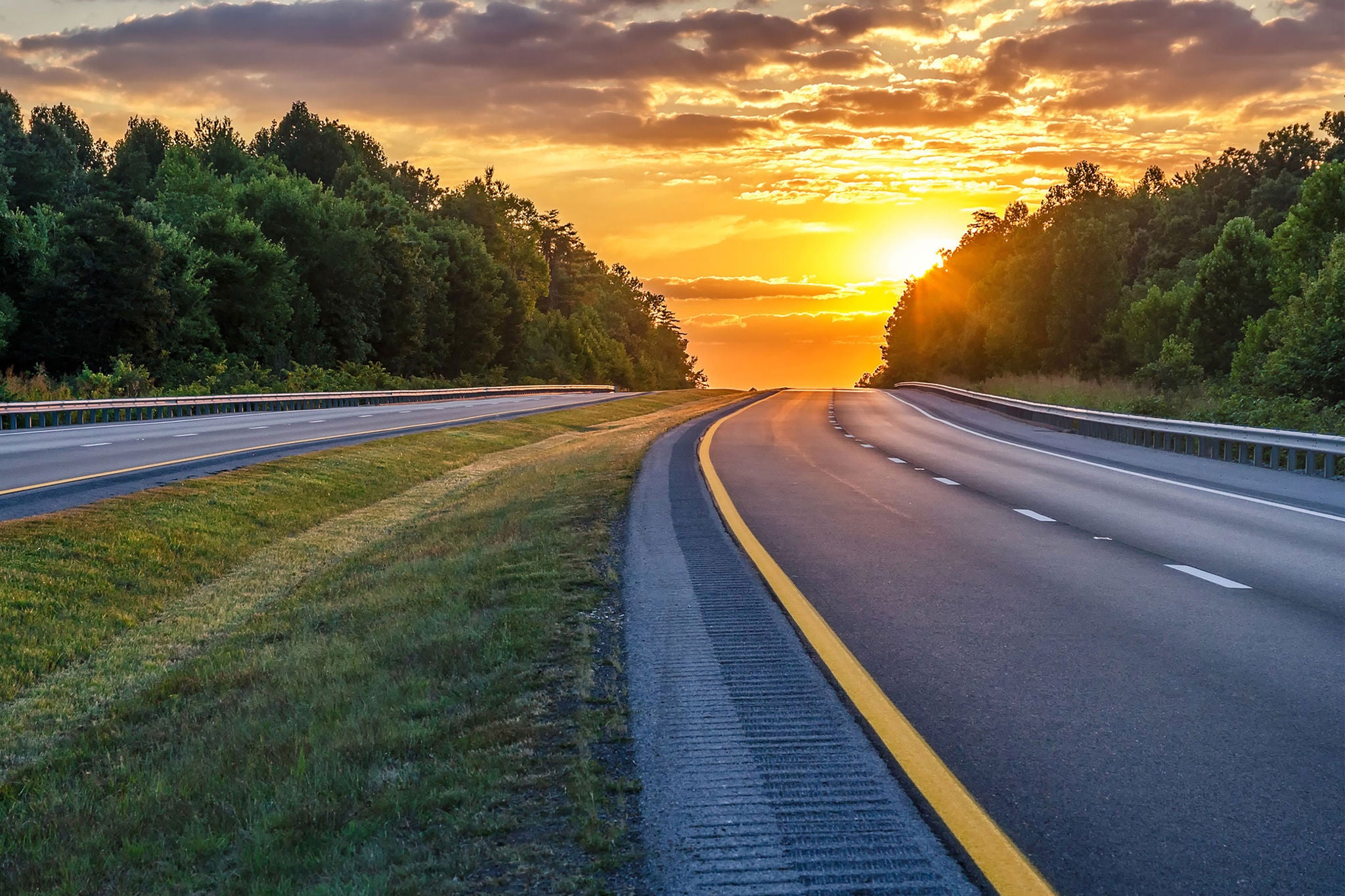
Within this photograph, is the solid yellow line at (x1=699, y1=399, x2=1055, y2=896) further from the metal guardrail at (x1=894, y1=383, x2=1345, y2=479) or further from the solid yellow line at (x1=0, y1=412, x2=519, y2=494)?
the metal guardrail at (x1=894, y1=383, x2=1345, y2=479)

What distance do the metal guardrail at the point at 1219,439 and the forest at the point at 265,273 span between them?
95.9ft

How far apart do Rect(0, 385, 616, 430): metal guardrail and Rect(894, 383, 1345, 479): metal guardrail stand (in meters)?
25.8

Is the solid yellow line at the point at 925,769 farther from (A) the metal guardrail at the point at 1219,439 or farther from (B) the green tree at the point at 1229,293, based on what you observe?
(B) the green tree at the point at 1229,293

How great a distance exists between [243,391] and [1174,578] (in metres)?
46.2

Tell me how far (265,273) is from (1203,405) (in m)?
50.8

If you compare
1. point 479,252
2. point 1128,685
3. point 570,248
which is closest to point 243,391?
point 1128,685

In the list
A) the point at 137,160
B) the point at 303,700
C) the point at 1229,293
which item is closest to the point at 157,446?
the point at 303,700

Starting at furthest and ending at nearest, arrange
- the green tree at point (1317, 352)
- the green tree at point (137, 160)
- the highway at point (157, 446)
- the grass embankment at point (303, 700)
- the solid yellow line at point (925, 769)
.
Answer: the green tree at point (137, 160)
the green tree at point (1317, 352)
the highway at point (157, 446)
the grass embankment at point (303, 700)
the solid yellow line at point (925, 769)

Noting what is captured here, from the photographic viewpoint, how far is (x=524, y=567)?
34.6ft

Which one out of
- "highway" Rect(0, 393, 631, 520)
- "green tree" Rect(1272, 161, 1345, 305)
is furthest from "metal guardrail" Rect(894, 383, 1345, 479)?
"green tree" Rect(1272, 161, 1345, 305)

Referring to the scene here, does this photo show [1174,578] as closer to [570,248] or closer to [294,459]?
[294,459]

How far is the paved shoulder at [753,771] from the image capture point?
13.3ft

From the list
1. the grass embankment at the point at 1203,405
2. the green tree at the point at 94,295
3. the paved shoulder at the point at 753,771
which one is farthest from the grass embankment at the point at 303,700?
the green tree at the point at 94,295

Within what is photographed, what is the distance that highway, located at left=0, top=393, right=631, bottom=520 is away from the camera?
636 inches
